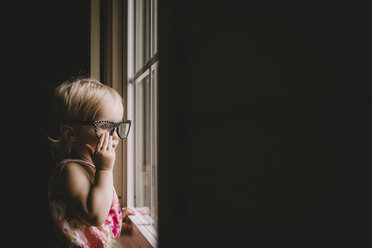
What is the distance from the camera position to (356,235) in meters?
0.21

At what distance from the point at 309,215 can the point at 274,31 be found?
19 centimetres

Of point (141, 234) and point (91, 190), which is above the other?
point (91, 190)

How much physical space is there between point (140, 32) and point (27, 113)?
3.98ft

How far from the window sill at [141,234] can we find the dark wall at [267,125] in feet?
2.40

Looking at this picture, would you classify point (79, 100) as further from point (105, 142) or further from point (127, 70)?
point (127, 70)

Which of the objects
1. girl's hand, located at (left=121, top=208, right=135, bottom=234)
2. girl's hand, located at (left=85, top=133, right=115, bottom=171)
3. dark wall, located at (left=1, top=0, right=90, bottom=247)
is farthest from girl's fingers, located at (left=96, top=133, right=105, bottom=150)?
dark wall, located at (left=1, top=0, right=90, bottom=247)

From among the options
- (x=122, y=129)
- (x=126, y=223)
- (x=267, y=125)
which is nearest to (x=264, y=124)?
(x=267, y=125)

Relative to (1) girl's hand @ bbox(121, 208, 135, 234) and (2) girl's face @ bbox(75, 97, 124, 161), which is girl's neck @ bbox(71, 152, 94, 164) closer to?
(2) girl's face @ bbox(75, 97, 124, 161)

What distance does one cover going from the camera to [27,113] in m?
2.12

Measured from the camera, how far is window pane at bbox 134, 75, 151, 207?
1475 millimetres

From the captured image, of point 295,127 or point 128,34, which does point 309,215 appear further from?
point 128,34

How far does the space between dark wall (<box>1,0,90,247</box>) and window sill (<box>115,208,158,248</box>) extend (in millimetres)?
1080

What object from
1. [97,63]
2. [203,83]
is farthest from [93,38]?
[203,83]

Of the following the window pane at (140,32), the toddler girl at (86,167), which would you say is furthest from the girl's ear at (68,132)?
the window pane at (140,32)
